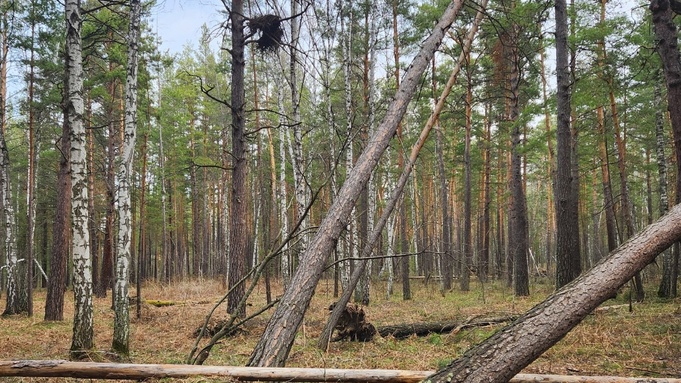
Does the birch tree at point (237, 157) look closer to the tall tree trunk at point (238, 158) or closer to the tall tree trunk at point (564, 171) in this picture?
the tall tree trunk at point (238, 158)

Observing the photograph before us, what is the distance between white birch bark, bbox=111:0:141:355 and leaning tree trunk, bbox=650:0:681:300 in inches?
365

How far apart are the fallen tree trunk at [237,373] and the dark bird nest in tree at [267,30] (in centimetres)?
487

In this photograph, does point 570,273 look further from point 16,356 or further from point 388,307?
point 16,356

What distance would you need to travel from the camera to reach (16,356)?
6758 mm

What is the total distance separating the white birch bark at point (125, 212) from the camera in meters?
6.71

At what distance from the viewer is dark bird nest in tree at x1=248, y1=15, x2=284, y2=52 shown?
22.4 ft

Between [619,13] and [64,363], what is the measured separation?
15.3 metres

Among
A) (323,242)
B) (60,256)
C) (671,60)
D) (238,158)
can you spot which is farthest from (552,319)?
(60,256)

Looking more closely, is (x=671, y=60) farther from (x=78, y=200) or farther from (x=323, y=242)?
(x=78, y=200)

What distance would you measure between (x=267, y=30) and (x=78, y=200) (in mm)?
4422

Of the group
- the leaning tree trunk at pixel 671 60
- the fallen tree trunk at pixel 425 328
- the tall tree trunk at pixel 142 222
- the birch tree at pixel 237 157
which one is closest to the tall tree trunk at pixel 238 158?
the birch tree at pixel 237 157

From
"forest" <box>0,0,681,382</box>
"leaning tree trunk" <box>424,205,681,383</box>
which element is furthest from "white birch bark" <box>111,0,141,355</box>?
"leaning tree trunk" <box>424,205,681,383</box>

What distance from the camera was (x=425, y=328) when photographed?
8336 millimetres

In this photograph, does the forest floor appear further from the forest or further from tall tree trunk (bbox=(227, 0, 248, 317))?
tall tree trunk (bbox=(227, 0, 248, 317))
